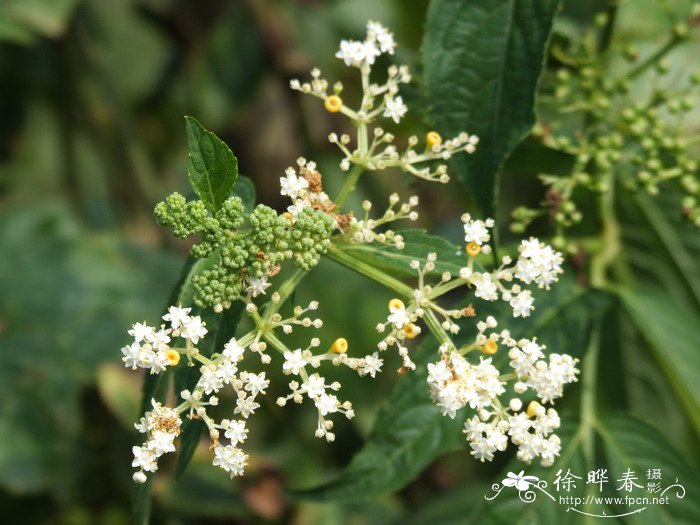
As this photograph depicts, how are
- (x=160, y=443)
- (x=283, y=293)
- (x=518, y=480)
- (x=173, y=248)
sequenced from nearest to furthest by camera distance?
(x=160, y=443), (x=283, y=293), (x=518, y=480), (x=173, y=248)

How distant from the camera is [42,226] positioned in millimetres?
2480

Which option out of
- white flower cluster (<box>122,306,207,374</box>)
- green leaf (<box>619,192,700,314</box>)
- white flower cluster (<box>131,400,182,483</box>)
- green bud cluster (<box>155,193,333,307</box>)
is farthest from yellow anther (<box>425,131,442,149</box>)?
green leaf (<box>619,192,700,314</box>)

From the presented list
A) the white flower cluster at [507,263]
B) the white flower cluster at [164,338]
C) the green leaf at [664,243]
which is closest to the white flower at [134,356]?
the white flower cluster at [164,338]

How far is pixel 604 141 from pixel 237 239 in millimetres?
746

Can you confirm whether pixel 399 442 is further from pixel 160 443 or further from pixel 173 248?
pixel 173 248

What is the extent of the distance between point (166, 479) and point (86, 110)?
144 cm

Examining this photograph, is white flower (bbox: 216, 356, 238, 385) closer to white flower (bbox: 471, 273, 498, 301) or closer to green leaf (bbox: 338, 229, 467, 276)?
green leaf (bbox: 338, 229, 467, 276)

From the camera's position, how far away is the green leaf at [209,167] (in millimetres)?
1103

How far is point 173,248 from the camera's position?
8.89ft

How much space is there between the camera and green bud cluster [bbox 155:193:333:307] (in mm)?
1092

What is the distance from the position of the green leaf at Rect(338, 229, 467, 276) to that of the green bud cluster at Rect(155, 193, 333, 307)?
8 cm

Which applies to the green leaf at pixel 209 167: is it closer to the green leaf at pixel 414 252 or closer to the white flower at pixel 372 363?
the green leaf at pixel 414 252

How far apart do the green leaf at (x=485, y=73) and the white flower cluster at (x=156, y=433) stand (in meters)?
0.55
